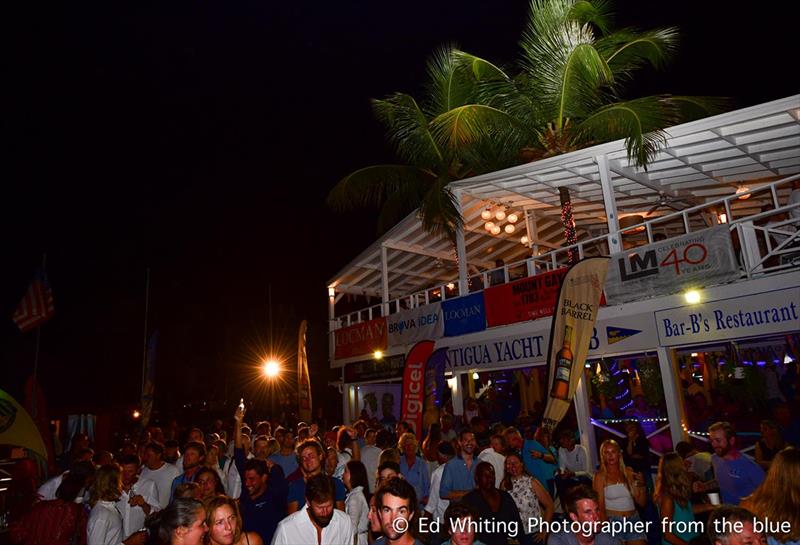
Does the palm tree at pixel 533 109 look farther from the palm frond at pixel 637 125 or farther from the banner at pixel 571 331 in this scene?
the banner at pixel 571 331

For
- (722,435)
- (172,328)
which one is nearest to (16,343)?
(172,328)

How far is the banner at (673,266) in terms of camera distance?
881 cm

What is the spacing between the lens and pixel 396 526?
11.5 ft

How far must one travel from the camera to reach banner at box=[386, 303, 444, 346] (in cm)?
1474

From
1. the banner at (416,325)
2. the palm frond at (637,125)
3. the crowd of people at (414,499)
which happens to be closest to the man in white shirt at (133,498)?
the crowd of people at (414,499)

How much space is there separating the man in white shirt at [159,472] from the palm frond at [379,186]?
11.4 meters

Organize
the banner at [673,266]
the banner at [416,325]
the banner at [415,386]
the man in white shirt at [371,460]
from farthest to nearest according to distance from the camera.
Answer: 1. the banner at [416,325]
2. the banner at [415,386]
3. the banner at [673,266]
4. the man in white shirt at [371,460]

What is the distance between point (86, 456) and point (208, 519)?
3.57 m

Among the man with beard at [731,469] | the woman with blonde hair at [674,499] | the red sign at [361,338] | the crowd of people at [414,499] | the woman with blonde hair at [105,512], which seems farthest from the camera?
the red sign at [361,338]

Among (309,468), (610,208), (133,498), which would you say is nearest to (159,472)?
(133,498)

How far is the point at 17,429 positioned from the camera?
28.8 feet

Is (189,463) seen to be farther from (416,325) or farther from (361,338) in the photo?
(361,338)

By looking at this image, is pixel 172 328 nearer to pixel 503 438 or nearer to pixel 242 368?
pixel 242 368

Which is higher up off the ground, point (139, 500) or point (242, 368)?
point (242, 368)
